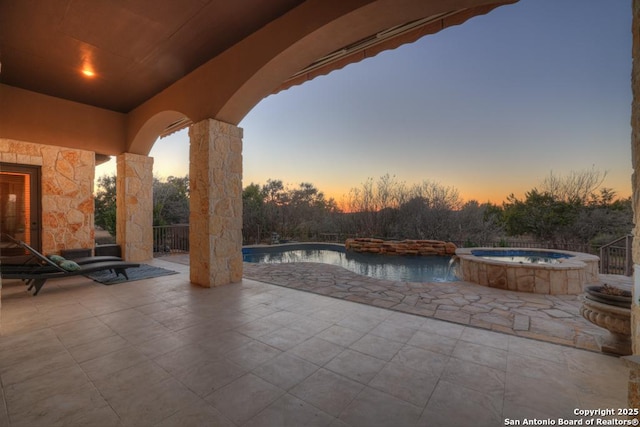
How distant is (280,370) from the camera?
6.35 feet

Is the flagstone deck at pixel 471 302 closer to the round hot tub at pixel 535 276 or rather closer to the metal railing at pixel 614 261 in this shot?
the round hot tub at pixel 535 276

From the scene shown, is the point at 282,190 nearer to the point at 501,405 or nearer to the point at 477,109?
the point at 477,109

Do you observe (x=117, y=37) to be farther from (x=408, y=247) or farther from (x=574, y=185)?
(x=574, y=185)

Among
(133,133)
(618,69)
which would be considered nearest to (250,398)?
(133,133)

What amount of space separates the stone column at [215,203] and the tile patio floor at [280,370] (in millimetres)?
1209

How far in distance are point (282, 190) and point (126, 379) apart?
14.9m

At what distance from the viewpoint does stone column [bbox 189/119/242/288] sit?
4.28 metres

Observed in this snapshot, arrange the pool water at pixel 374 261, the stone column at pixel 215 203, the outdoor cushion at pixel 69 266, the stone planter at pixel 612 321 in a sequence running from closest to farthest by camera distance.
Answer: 1. the stone planter at pixel 612 321
2. the outdoor cushion at pixel 69 266
3. the stone column at pixel 215 203
4. the pool water at pixel 374 261

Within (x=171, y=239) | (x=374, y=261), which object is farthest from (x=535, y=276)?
(x=171, y=239)

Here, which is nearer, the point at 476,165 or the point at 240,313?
→ the point at 240,313

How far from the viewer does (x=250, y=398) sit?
162 cm

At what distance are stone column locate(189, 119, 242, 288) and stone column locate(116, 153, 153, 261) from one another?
3094mm

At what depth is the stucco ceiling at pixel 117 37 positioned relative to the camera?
119 inches

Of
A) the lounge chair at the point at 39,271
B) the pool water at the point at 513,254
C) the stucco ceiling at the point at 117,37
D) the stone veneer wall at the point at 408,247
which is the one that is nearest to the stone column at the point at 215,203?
the stucco ceiling at the point at 117,37
